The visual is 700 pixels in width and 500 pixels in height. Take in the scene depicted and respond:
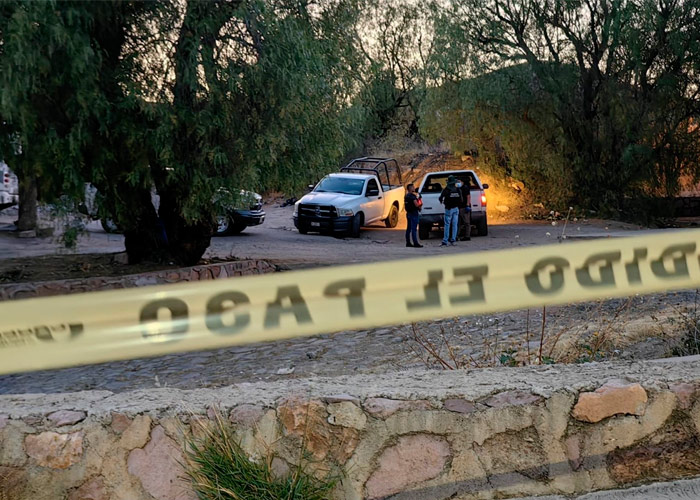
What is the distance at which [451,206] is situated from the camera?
1727 cm

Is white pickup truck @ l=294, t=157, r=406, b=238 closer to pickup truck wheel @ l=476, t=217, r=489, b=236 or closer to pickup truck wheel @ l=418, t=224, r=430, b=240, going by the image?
pickup truck wheel @ l=418, t=224, r=430, b=240

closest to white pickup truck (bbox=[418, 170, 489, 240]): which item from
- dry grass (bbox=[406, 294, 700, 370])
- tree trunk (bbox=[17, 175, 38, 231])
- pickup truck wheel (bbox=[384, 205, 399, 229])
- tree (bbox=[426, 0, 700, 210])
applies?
pickup truck wheel (bbox=[384, 205, 399, 229])

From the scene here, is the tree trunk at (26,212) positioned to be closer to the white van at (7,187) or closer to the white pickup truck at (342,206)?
the white van at (7,187)

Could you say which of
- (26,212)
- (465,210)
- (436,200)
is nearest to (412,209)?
(465,210)

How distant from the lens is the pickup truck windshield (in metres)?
21.5

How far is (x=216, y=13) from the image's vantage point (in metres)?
10.7

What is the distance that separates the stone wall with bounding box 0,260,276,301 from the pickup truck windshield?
878 cm

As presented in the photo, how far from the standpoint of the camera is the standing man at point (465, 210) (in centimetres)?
1828

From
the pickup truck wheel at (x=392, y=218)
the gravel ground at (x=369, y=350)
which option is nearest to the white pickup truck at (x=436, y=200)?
the pickup truck wheel at (x=392, y=218)

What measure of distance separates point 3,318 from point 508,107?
2455cm

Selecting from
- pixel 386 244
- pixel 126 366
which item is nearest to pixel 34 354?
pixel 126 366

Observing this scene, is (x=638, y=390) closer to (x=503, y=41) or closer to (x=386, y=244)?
(x=386, y=244)

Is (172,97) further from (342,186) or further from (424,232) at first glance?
(424,232)

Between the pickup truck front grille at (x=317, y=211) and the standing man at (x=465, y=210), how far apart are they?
3321 millimetres
